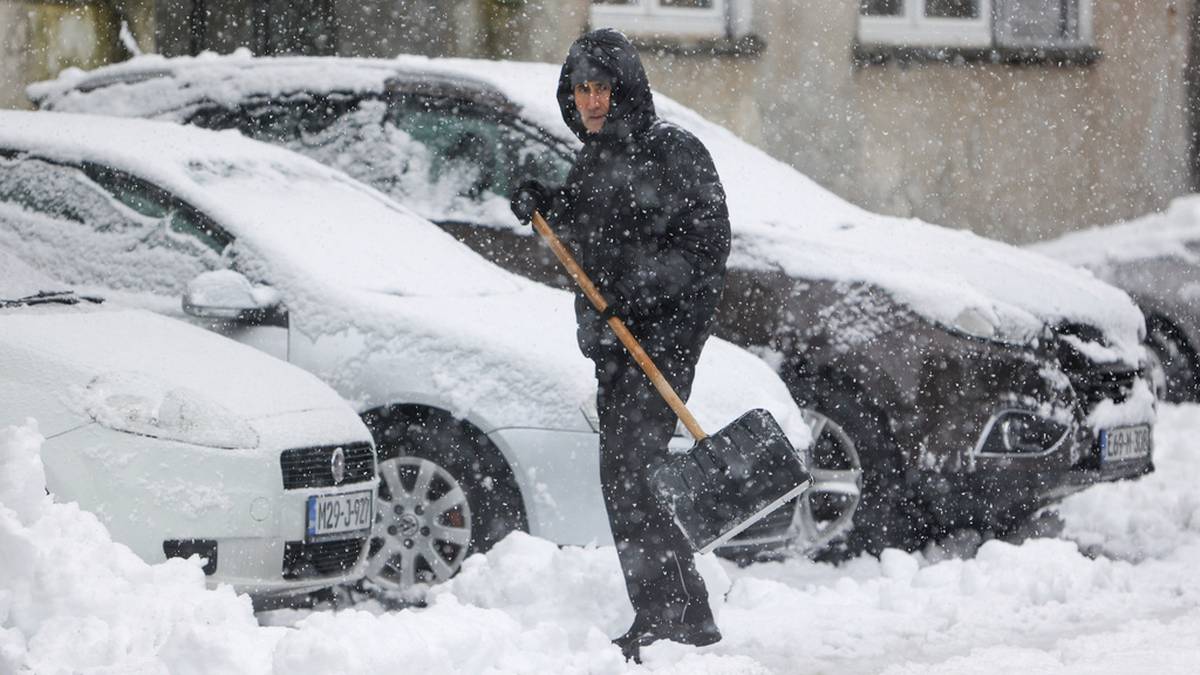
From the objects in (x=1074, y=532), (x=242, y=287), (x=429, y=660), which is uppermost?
(x=242, y=287)

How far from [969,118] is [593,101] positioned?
11.6m

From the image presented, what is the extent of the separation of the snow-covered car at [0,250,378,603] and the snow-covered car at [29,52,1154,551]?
2436 millimetres

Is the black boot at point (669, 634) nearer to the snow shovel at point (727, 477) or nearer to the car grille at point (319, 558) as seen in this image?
the snow shovel at point (727, 477)

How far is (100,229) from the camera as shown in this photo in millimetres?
7570

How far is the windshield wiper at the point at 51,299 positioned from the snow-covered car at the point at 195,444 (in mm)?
11

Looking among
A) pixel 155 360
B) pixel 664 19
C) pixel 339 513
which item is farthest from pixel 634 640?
pixel 664 19

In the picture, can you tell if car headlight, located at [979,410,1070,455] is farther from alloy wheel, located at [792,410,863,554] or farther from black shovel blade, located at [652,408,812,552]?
black shovel blade, located at [652,408,812,552]

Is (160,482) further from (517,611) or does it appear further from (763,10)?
(763,10)

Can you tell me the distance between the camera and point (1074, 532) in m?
9.01

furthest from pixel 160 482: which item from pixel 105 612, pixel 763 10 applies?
pixel 763 10

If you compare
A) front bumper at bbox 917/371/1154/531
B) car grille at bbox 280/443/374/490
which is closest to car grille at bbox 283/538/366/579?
car grille at bbox 280/443/374/490

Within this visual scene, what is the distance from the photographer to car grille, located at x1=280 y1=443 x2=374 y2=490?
6.30 meters

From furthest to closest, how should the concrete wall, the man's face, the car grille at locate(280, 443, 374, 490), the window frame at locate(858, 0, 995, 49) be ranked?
the window frame at locate(858, 0, 995, 49)
the concrete wall
the car grille at locate(280, 443, 374, 490)
the man's face

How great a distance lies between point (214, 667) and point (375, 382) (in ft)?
7.39
